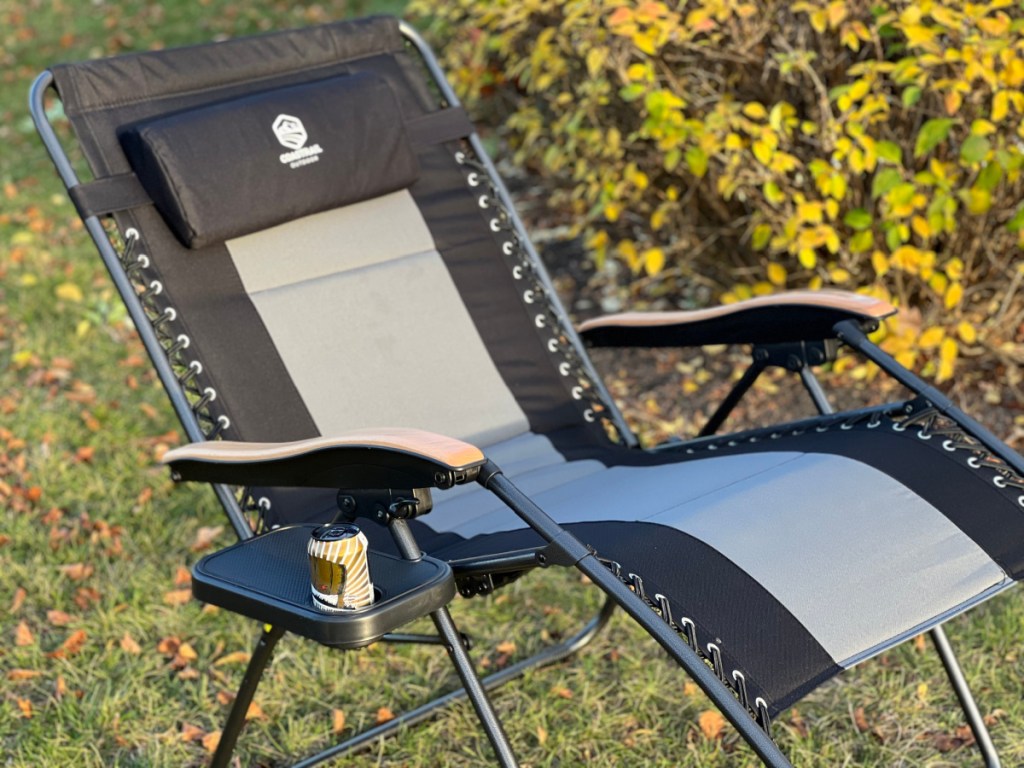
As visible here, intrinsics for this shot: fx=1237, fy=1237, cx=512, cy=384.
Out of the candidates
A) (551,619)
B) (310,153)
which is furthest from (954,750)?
(310,153)

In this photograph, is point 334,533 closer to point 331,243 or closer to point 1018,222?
point 331,243

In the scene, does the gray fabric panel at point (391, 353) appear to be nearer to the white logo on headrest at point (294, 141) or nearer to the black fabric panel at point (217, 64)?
the white logo on headrest at point (294, 141)

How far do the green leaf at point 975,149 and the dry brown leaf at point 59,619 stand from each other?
2480mm

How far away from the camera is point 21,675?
2.80m

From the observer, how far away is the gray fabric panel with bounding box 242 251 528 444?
2.71 metres

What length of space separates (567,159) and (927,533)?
2.61 metres

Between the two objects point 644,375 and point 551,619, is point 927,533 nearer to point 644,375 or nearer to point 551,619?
point 551,619

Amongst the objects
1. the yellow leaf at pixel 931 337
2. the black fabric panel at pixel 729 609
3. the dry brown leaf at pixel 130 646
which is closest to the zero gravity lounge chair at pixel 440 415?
the black fabric panel at pixel 729 609

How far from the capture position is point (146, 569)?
10.4ft

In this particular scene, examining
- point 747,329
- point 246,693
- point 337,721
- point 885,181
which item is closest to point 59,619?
point 337,721

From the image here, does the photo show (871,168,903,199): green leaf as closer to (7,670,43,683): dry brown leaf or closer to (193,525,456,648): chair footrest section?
(193,525,456,648): chair footrest section

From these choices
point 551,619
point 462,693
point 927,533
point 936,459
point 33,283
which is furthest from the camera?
point 33,283

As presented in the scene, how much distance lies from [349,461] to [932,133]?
201cm

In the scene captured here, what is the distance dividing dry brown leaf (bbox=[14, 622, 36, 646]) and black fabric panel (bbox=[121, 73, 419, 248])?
1.04 metres
